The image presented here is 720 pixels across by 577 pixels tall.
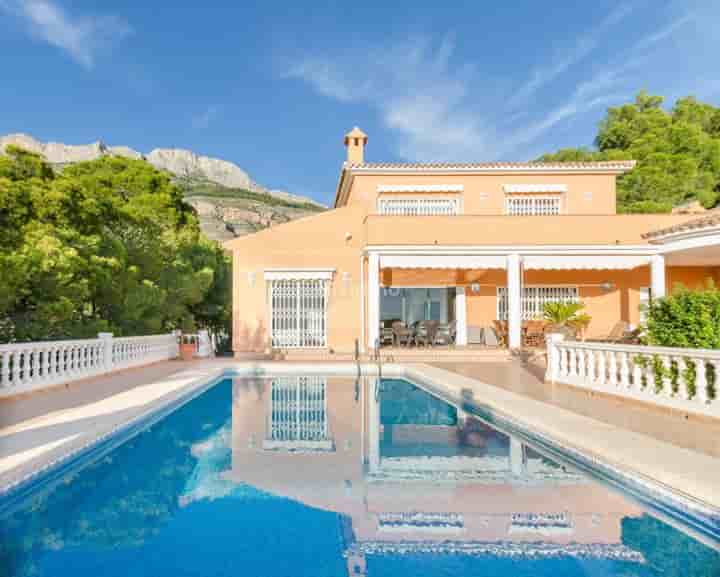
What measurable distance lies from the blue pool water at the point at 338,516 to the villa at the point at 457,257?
13.4m

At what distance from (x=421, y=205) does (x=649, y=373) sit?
671 inches

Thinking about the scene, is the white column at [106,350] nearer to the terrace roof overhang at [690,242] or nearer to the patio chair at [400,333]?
the patio chair at [400,333]

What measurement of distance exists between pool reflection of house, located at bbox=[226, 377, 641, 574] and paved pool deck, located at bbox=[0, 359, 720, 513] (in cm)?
58

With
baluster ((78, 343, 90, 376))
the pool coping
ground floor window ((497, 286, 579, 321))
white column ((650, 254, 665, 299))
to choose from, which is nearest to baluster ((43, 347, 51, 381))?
baluster ((78, 343, 90, 376))

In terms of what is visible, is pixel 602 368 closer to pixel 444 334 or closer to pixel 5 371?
pixel 444 334

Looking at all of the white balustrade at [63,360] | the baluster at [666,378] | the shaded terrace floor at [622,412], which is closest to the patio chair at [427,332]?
the shaded terrace floor at [622,412]

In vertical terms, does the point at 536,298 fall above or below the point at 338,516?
above

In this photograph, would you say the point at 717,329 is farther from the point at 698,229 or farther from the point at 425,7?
the point at 425,7

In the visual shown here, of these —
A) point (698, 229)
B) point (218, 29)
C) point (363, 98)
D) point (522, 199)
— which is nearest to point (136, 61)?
point (218, 29)

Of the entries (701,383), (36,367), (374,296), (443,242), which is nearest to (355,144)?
(443,242)

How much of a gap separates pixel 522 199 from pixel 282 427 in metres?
19.8

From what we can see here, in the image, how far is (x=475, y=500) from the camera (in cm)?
608

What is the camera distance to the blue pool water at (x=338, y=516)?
4.67 metres

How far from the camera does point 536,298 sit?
2562cm
